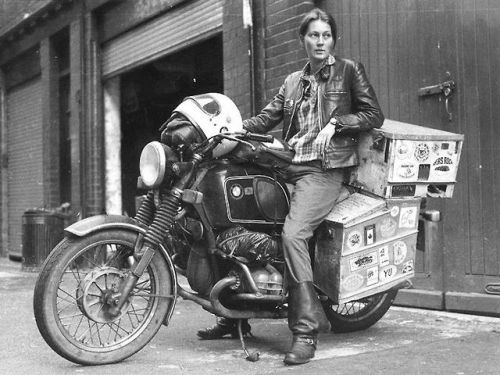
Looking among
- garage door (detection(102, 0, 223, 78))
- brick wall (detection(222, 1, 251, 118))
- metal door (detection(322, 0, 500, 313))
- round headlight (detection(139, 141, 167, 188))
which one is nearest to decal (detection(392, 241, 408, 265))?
metal door (detection(322, 0, 500, 313))

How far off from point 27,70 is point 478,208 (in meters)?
10.7

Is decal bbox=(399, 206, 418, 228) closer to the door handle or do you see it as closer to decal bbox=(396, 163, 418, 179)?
decal bbox=(396, 163, 418, 179)

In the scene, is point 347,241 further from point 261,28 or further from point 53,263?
point 261,28

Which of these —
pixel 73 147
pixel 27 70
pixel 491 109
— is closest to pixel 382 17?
pixel 491 109

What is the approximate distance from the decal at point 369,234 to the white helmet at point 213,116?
950mm

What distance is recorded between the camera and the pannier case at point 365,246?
4004 mm

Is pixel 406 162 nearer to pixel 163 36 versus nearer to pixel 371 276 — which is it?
pixel 371 276

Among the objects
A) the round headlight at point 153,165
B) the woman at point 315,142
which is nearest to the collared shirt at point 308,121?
the woman at point 315,142

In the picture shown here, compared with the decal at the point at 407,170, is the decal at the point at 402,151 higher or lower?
higher

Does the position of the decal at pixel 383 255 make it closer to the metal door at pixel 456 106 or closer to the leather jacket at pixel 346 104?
the leather jacket at pixel 346 104

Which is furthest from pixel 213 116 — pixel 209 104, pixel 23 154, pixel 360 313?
pixel 23 154

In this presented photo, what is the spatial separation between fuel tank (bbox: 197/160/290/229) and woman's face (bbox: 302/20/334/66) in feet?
2.63

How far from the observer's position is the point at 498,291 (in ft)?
16.7

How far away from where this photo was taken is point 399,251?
4207 millimetres
